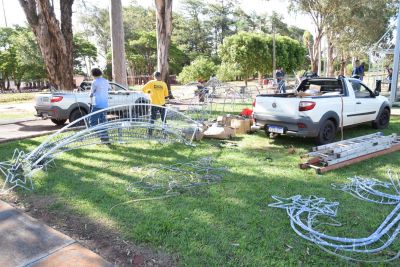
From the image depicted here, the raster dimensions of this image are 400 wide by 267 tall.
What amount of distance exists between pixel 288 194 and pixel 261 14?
6290 cm

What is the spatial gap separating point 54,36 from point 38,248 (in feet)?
36.8

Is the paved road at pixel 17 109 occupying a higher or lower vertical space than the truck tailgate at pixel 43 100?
lower

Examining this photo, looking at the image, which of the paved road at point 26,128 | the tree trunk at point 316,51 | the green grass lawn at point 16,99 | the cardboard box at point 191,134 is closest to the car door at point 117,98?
the paved road at point 26,128

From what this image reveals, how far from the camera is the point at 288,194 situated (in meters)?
4.51

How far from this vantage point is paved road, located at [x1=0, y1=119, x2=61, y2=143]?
9.73 metres

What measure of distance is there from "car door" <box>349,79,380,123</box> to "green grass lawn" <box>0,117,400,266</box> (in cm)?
171

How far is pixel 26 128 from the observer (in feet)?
36.0

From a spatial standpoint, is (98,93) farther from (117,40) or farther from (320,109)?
(117,40)

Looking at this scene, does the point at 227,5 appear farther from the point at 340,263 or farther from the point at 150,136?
the point at 340,263

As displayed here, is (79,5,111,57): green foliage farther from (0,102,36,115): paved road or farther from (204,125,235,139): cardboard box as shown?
(204,125,235,139): cardboard box

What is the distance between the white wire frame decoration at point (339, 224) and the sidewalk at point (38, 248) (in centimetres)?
215

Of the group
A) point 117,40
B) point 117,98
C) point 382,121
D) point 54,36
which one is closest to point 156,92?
point 117,98

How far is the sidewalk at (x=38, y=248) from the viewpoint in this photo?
10.0 feet

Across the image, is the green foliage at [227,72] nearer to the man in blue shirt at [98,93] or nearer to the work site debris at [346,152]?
the man in blue shirt at [98,93]
